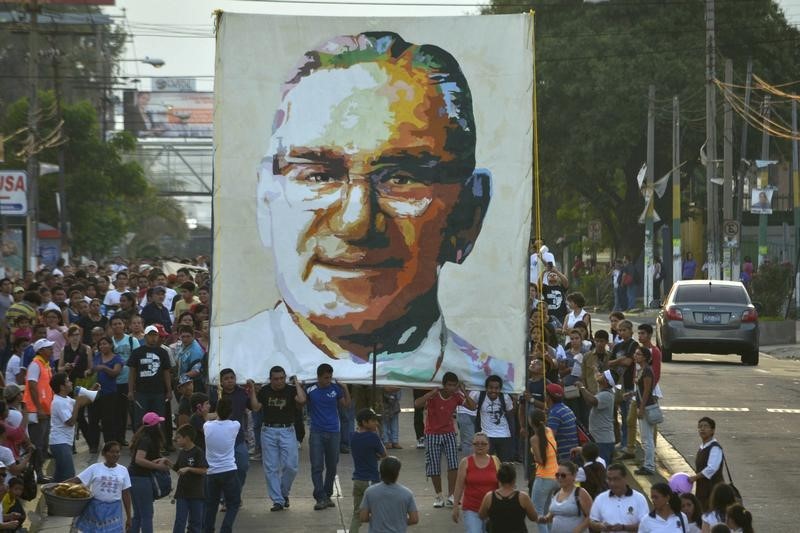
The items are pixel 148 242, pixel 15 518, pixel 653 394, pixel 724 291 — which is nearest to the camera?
pixel 15 518

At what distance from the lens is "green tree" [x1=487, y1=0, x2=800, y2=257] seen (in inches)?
2346

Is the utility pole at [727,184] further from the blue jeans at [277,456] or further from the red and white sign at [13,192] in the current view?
the blue jeans at [277,456]

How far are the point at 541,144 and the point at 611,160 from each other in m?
2.66

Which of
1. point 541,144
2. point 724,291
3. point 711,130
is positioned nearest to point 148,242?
point 541,144

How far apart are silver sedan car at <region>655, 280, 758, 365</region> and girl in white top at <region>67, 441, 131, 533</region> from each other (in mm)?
18266

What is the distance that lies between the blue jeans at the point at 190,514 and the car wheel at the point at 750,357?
1831 cm

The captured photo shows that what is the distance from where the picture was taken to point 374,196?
15430 mm

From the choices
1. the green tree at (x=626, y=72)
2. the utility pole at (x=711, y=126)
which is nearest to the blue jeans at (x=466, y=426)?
the utility pole at (x=711, y=126)

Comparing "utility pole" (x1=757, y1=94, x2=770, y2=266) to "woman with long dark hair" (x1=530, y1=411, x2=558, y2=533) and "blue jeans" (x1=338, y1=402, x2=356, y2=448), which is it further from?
"woman with long dark hair" (x1=530, y1=411, x2=558, y2=533)

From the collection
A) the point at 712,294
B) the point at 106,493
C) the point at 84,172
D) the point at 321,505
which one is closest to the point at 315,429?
the point at 321,505

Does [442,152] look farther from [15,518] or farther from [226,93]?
[15,518]

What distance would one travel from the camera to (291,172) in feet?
50.3

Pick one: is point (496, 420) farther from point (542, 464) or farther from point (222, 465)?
point (222, 465)

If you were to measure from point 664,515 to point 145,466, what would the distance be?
17.2ft
